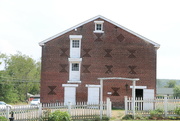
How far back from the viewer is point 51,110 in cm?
2258

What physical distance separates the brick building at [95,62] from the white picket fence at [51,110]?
32.4ft

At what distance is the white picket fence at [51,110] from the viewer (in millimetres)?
20505

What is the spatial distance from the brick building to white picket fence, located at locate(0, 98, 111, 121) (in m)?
9.88

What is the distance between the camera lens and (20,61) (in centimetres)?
7438

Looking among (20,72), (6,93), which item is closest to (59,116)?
(6,93)

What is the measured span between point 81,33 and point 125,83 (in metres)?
6.76

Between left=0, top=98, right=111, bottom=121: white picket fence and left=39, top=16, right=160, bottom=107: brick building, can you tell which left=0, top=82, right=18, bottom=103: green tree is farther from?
left=0, top=98, right=111, bottom=121: white picket fence

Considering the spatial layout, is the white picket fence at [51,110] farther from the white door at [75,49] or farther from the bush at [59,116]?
the white door at [75,49]

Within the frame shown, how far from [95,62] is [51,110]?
494 inches

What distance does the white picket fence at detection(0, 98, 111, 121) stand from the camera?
807 inches

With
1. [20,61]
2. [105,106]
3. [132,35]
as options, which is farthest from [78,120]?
[20,61]

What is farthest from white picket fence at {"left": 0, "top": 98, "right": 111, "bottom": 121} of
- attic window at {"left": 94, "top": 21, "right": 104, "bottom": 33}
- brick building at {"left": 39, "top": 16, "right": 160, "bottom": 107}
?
attic window at {"left": 94, "top": 21, "right": 104, "bottom": 33}

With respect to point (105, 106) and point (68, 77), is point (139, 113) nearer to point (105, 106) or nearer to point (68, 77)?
point (105, 106)

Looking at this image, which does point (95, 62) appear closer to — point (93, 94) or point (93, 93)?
point (93, 93)
